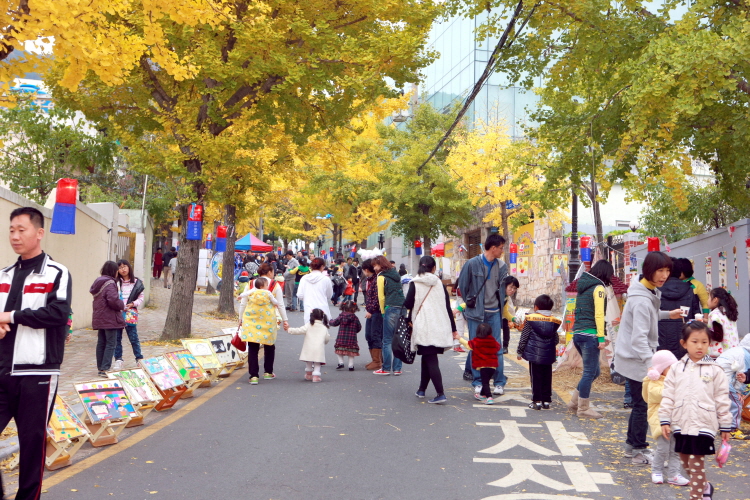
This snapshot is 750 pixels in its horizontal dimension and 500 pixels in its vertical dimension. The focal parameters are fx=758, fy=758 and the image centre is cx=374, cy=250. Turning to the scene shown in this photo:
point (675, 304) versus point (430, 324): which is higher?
point (675, 304)

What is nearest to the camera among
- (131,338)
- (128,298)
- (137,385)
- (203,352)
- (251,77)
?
(137,385)

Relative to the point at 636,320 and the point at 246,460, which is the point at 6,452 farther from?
the point at 636,320

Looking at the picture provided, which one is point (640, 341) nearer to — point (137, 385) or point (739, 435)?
point (739, 435)

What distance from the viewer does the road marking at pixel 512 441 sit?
6785mm

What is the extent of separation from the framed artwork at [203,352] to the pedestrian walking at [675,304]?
19.0 feet

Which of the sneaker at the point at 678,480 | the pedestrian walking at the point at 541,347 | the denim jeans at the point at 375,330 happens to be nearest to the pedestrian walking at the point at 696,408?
the sneaker at the point at 678,480

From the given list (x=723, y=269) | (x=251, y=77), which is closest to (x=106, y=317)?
(x=251, y=77)

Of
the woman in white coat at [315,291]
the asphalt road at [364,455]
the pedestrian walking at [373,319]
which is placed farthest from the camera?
the woman in white coat at [315,291]

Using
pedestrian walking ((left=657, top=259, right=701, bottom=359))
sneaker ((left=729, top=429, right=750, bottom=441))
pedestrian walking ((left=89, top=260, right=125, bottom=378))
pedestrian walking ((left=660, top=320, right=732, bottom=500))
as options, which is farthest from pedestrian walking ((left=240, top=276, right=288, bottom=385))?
pedestrian walking ((left=660, top=320, right=732, bottom=500))

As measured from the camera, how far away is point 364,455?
6516 mm

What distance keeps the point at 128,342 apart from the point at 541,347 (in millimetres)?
9754

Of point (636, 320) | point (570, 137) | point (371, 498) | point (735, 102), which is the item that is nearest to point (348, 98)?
point (570, 137)

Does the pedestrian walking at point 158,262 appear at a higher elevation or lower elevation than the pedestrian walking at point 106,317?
higher

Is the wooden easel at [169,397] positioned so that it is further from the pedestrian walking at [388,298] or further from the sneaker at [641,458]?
the sneaker at [641,458]
